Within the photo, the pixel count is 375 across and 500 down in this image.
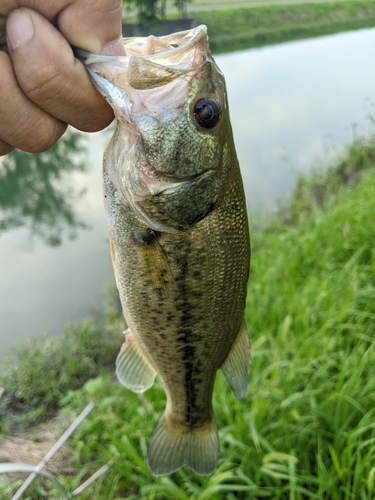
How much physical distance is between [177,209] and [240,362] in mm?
744

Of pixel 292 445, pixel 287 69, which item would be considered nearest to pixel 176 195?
pixel 292 445

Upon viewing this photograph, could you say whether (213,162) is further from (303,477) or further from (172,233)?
(303,477)

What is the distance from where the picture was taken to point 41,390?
422 centimetres

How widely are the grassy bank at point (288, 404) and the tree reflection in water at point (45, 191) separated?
412 cm

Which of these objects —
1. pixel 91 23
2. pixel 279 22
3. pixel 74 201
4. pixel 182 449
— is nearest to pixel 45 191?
pixel 74 201

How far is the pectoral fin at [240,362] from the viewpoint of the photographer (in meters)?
1.71

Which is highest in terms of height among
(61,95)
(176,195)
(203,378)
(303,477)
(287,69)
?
(61,95)

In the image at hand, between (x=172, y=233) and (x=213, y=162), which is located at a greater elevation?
(x=213, y=162)

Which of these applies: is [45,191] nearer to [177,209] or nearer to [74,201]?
[74,201]

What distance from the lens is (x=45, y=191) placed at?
9.31m

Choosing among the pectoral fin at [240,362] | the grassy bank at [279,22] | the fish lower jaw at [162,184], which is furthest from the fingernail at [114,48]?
the grassy bank at [279,22]

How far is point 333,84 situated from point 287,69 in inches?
148

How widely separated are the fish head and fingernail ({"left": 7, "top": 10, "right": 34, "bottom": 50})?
186 mm

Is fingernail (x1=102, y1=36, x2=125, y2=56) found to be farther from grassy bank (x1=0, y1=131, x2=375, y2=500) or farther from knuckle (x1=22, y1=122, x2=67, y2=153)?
grassy bank (x1=0, y1=131, x2=375, y2=500)
